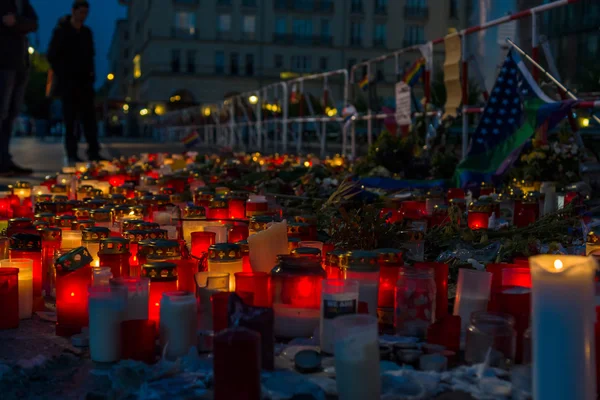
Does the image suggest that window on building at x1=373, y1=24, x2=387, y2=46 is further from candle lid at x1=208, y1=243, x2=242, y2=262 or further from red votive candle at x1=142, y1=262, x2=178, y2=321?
red votive candle at x1=142, y1=262, x2=178, y2=321

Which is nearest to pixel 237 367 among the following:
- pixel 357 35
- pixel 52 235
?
pixel 52 235

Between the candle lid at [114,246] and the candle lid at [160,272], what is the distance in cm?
35

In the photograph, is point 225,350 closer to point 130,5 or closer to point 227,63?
point 227,63

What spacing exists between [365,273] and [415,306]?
0.66 ft

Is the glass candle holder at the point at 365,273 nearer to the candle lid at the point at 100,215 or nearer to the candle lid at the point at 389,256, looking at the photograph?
the candle lid at the point at 389,256

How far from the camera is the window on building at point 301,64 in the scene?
64.2 metres

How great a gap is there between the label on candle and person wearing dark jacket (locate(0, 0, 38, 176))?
6.80 metres

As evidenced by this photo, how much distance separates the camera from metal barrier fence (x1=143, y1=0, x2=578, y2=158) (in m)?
8.31

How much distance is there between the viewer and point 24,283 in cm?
325

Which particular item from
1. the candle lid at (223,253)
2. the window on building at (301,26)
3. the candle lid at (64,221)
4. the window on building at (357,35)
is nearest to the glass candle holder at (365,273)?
the candle lid at (223,253)

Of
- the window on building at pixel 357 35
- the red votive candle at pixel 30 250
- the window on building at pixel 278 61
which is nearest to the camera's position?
the red votive candle at pixel 30 250

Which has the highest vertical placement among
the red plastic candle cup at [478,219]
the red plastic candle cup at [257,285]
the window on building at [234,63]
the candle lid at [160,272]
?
the window on building at [234,63]

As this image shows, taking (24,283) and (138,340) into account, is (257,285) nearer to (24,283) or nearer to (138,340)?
(138,340)

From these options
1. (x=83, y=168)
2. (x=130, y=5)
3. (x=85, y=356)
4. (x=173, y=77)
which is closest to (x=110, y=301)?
(x=85, y=356)
